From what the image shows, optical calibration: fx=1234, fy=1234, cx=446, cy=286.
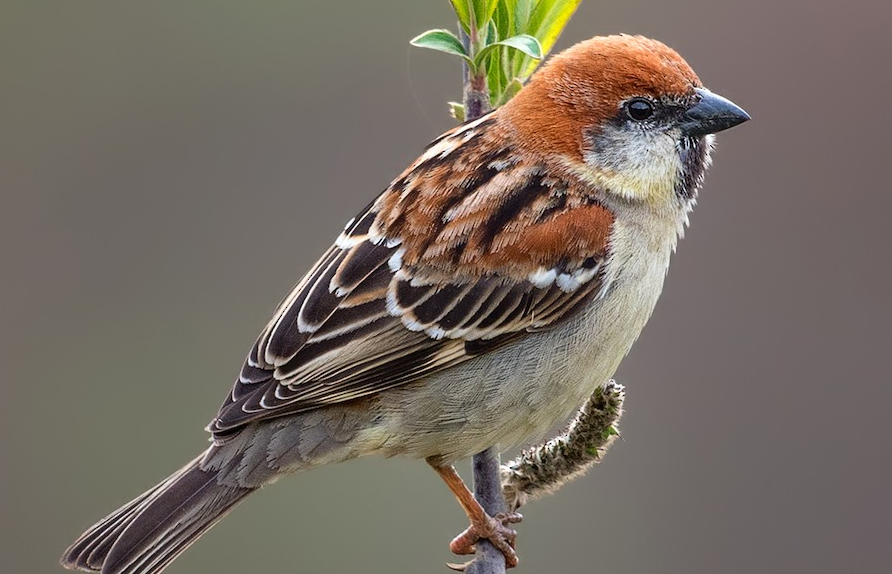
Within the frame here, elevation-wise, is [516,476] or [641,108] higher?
[641,108]

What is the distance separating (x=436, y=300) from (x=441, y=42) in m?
0.85

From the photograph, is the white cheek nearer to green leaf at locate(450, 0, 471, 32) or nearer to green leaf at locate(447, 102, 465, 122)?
green leaf at locate(447, 102, 465, 122)

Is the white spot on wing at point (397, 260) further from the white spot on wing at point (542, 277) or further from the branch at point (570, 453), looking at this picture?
the branch at point (570, 453)

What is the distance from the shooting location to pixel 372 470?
7.27 m

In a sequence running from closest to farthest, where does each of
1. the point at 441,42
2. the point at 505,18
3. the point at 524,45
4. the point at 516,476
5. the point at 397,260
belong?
the point at 524,45
the point at 441,42
the point at 505,18
the point at 516,476
the point at 397,260

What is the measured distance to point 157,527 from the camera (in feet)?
13.4

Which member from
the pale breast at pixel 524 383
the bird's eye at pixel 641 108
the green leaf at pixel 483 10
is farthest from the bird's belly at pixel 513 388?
the green leaf at pixel 483 10

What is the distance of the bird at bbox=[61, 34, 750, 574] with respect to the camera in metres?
3.99

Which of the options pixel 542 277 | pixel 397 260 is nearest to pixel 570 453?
pixel 542 277

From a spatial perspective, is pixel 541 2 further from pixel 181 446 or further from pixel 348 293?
pixel 181 446

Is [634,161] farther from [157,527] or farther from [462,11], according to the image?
[157,527]

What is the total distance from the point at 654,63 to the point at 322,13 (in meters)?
5.04

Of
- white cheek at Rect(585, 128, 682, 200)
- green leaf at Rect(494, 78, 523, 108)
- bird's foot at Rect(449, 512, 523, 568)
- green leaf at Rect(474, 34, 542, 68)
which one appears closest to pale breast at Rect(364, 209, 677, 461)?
white cheek at Rect(585, 128, 682, 200)

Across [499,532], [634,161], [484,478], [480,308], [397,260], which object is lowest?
[499,532]
